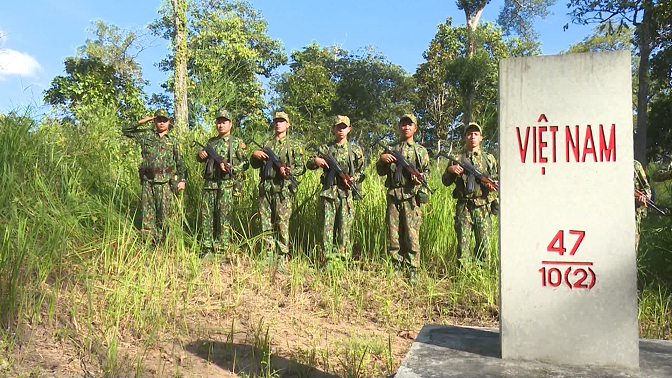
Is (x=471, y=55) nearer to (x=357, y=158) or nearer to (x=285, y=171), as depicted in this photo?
(x=357, y=158)

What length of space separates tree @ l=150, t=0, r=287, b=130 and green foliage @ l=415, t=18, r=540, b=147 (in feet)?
20.0

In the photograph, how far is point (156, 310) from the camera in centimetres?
370

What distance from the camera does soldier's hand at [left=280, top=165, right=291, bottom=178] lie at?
5.15 m

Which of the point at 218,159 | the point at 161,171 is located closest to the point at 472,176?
the point at 218,159

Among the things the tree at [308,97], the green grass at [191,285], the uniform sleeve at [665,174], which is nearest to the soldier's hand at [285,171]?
the green grass at [191,285]

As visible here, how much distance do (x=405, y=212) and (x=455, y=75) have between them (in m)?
12.2

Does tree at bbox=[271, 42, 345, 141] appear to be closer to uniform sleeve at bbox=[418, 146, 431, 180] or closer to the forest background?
the forest background

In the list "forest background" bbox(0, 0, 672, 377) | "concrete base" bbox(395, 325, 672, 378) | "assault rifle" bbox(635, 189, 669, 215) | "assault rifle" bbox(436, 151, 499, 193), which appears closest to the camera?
"concrete base" bbox(395, 325, 672, 378)

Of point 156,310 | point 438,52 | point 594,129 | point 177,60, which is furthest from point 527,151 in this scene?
point 438,52

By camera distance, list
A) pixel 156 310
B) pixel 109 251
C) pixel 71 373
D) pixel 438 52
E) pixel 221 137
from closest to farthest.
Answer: pixel 71 373
pixel 156 310
pixel 109 251
pixel 221 137
pixel 438 52

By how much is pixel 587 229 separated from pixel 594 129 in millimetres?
429

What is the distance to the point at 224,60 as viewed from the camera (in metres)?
12.3

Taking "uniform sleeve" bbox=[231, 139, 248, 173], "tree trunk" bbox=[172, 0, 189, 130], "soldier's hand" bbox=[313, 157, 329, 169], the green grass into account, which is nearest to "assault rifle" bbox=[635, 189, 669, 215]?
the green grass

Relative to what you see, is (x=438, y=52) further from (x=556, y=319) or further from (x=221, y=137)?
(x=556, y=319)
